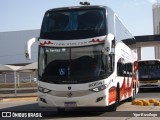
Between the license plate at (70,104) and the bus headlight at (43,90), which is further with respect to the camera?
the bus headlight at (43,90)

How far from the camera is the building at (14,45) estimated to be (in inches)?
3260

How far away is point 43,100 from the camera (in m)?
15.5

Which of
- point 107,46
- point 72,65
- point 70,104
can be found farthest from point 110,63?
point 70,104

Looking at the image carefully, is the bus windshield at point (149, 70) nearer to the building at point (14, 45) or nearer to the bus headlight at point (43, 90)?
the bus headlight at point (43, 90)

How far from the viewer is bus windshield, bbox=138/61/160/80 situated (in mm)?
Result: 32281

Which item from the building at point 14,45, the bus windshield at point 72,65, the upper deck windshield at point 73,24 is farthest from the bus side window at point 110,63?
the building at point 14,45

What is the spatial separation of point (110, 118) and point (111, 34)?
322 cm

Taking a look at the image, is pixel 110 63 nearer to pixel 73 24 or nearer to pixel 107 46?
pixel 107 46

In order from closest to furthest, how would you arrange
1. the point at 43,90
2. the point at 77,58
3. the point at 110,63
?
the point at 43,90
the point at 77,58
the point at 110,63

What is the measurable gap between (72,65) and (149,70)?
1818cm

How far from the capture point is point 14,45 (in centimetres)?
8412

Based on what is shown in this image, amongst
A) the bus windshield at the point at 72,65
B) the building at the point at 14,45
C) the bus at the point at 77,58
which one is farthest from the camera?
the building at the point at 14,45

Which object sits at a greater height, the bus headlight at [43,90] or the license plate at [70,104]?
the bus headlight at [43,90]

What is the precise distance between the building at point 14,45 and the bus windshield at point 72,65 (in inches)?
2640
